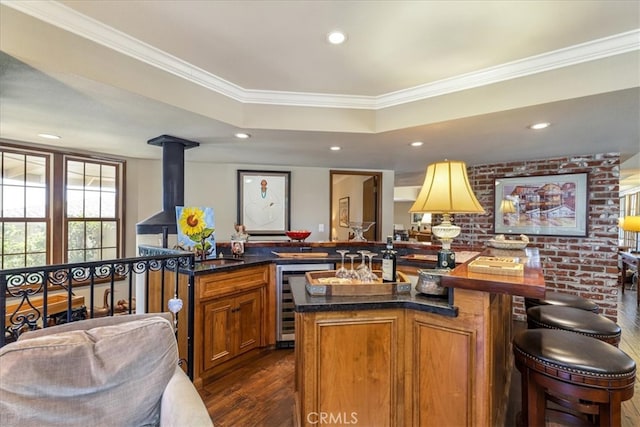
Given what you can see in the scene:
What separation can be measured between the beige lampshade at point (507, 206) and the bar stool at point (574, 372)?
9.16 ft

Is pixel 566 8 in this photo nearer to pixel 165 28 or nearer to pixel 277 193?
pixel 165 28

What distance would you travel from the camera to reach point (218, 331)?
2.50 m

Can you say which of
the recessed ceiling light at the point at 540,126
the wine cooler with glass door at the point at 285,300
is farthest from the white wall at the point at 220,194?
the recessed ceiling light at the point at 540,126

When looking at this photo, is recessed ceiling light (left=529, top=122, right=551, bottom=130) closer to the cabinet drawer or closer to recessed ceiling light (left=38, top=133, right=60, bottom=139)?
the cabinet drawer

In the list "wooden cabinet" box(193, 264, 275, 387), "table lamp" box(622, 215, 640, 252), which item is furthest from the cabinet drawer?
"table lamp" box(622, 215, 640, 252)

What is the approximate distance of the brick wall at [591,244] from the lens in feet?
11.4

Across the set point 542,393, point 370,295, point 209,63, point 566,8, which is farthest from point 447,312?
point 209,63

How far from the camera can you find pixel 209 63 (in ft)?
6.97

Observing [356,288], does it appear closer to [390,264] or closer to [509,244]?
[390,264]

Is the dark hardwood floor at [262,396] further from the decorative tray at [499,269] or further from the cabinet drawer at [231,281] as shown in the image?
the decorative tray at [499,269]

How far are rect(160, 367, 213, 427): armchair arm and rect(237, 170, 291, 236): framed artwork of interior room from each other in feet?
10.8

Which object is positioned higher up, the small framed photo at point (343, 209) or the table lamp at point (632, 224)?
the small framed photo at point (343, 209)

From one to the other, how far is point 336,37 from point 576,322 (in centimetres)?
243

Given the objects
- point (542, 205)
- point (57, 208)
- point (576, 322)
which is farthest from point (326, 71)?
point (57, 208)
